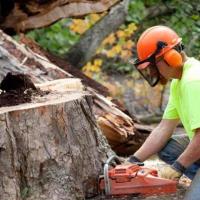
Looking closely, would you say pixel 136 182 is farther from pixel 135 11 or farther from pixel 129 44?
pixel 129 44

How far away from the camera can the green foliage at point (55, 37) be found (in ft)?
31.9

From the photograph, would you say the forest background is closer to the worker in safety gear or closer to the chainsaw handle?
the worker in safety gear

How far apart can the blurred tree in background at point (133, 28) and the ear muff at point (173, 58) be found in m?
2.58

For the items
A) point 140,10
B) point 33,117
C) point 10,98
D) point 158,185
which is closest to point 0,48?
point 10,98

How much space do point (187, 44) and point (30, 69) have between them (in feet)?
7.77

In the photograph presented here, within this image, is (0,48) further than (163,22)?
No

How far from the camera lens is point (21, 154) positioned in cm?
398

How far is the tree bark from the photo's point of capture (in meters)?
7.87

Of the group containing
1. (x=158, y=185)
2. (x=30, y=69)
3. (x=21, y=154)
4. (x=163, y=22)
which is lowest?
(x=158, y=185)

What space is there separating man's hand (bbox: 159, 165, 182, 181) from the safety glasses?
0.61 metres

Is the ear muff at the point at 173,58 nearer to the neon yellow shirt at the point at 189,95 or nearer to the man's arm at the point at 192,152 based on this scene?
the neon yellow shirt at the point at 189,95

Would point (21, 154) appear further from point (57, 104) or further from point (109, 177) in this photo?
point (109, 177)

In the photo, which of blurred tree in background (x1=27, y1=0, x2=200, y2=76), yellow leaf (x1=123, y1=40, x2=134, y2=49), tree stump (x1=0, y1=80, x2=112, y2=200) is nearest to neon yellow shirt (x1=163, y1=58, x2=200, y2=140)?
tree stump (x1=0, y1=80, x2=112, y2=200)

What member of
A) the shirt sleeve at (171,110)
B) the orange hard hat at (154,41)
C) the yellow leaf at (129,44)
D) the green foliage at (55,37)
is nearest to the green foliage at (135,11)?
the yellow leaf at (129,44)
